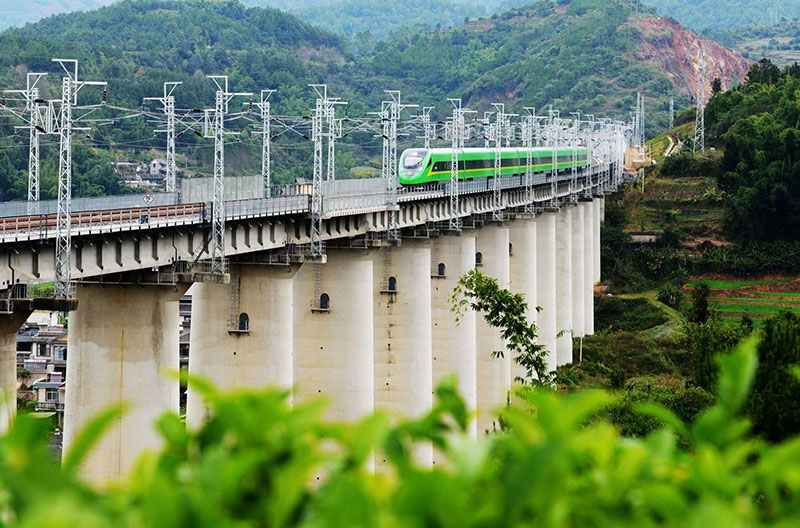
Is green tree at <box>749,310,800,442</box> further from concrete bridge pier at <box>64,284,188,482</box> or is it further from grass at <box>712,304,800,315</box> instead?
grass at <box>712,304,800,315</box>

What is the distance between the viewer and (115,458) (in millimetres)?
43031

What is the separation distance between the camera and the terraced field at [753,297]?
108 m

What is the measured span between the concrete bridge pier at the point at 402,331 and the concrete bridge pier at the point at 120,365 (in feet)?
83.8

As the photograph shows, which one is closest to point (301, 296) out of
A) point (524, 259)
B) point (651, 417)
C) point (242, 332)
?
point (242, 332)

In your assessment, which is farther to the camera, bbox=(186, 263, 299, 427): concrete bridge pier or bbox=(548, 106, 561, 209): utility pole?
bbox=(548, 106, 561, 209): utility pole

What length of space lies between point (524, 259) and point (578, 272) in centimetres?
1800

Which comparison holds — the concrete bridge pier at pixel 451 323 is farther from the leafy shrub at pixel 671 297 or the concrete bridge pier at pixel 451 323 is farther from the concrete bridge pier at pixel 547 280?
the leafy shrub at pixel 671 297

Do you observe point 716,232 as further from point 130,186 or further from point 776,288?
point 130,186

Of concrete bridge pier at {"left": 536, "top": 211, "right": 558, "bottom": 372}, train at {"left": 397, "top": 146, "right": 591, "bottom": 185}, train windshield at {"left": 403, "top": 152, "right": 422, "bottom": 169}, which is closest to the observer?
train at {"left": 397, "top": 146, "right": 591, "bottom": 185}

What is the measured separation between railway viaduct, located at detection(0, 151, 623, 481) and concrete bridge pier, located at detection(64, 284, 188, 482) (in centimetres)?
5

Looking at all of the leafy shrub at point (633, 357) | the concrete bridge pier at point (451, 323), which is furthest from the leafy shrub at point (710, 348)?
the leafy shrub at point (633, 357)

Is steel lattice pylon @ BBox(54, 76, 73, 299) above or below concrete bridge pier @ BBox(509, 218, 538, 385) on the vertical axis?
above

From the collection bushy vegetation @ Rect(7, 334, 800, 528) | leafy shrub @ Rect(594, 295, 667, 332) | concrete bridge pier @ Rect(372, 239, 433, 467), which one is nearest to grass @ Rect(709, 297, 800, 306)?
leafy shrub @ Rect(594, 295, 667, 332)

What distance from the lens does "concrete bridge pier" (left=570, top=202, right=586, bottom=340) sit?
10800 centimetres
